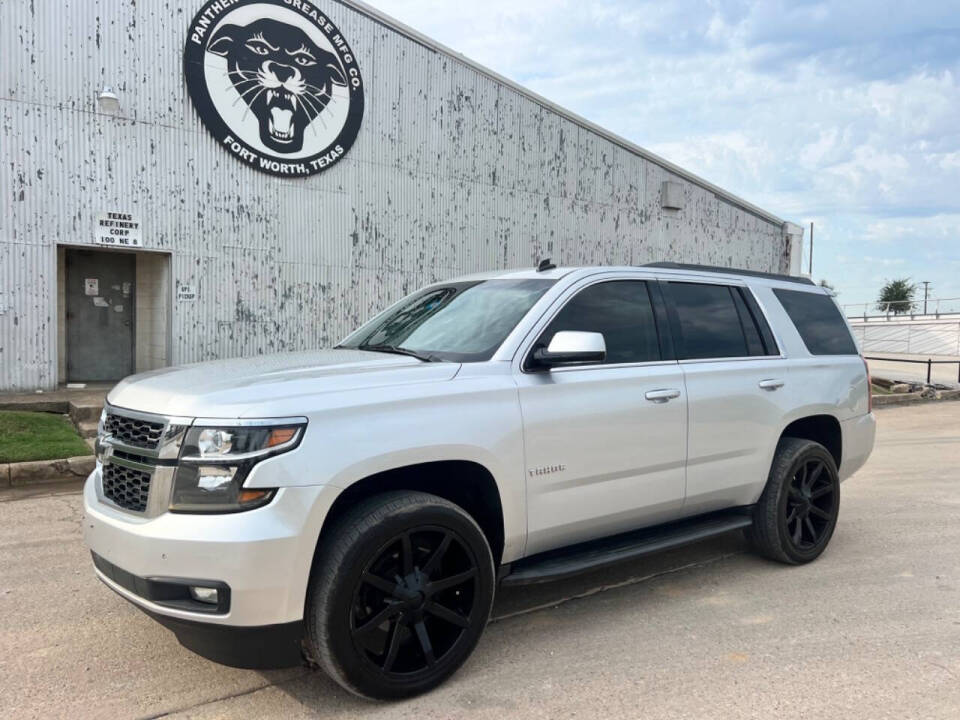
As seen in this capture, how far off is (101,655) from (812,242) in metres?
81.0

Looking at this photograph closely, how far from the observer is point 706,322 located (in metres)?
4.62

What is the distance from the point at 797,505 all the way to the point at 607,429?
1943 millimetres

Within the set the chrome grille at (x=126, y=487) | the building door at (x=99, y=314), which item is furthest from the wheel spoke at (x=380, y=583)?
the building door at (x=99, y=314)

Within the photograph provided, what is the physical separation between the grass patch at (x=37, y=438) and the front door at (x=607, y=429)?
6050 millimetres

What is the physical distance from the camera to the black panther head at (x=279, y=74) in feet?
→ 41.4

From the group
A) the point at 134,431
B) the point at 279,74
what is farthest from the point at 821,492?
the point at 279,74

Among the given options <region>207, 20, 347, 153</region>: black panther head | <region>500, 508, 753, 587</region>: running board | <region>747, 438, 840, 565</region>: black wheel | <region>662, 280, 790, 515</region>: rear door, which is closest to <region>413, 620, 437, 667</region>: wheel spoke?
<region>500, 508, 753, 587</region>: running board

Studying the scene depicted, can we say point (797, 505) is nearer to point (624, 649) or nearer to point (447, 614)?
point (624, 649)

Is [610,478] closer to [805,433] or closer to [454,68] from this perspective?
[805,433]

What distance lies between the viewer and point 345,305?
14047mm

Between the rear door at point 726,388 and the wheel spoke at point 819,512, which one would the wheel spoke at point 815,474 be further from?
the rear door at point 726,388

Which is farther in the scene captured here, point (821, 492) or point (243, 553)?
point (821, 492)

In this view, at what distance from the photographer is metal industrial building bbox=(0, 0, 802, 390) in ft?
37.0

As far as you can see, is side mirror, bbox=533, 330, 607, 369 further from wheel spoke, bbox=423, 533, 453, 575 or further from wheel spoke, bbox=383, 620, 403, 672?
wheel spoke, bbox=383, 620, 403, 672
